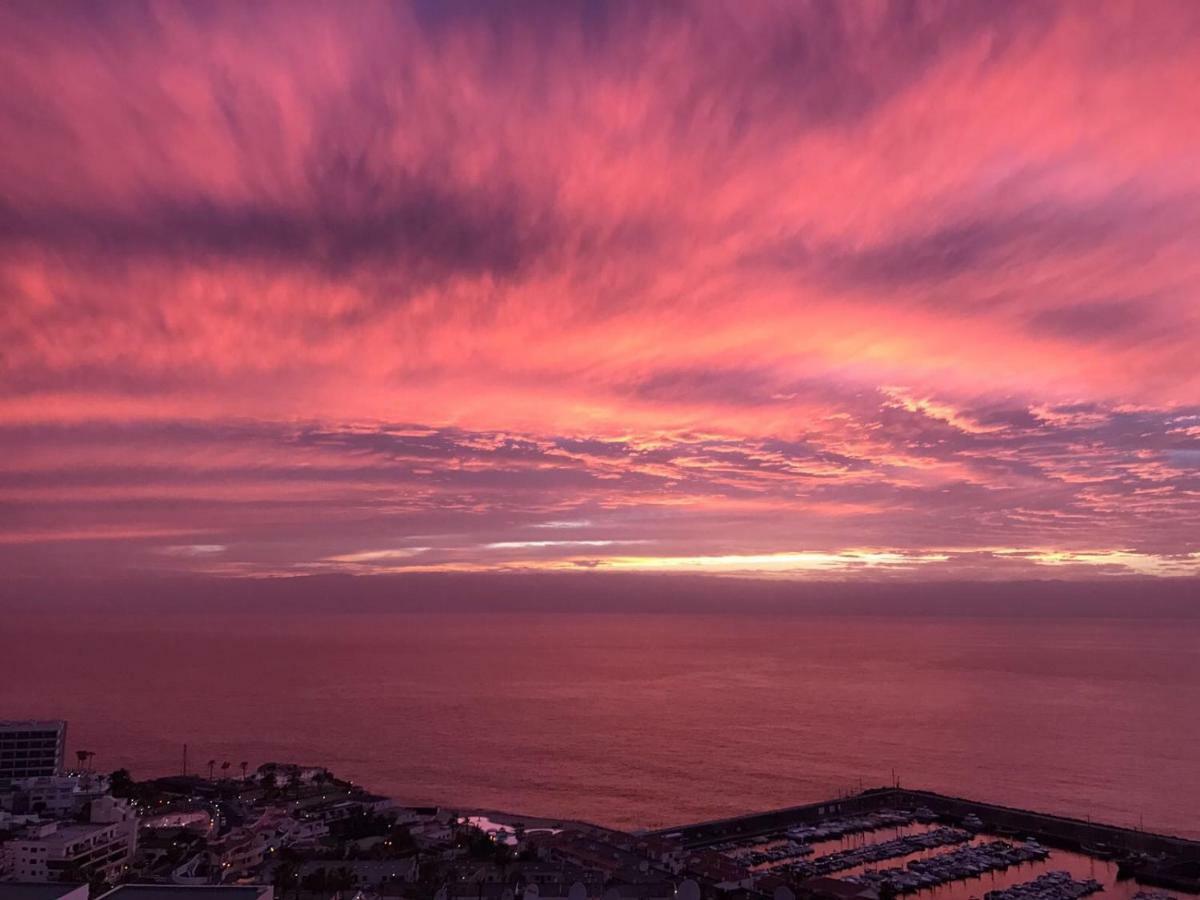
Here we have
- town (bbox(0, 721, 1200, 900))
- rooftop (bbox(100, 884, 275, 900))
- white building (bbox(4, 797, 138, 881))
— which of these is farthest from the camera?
white building (bbox(4, 797, 138, 881))

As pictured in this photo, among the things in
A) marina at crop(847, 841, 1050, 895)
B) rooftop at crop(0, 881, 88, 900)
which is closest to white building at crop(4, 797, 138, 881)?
rooftop at crop(0, 881, 88, 900)

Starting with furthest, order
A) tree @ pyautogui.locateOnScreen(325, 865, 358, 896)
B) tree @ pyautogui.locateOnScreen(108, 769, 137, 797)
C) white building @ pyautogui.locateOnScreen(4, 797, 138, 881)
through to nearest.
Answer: tree @ pyautogui.locateOnScreen(108, 769, 137, 797), white building @ pyautogui.locateOnScreen(4, 797, 138, 881), tree @ pyautogui.locateOnScreen(325, 865, 358, 896)

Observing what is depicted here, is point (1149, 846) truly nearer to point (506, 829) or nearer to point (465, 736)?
point (506, 829)

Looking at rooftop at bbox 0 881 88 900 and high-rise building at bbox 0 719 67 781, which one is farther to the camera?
high-rise building at bbox 0 719 67 781

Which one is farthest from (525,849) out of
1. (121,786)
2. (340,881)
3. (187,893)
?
(121,786)

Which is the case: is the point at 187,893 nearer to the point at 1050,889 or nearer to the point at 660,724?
the point at 1050,889

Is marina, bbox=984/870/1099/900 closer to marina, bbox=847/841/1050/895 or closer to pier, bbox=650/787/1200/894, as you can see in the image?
marina, bbox=847/841/1050/895

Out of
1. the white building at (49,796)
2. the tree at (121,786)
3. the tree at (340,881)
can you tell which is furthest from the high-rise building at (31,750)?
the tree at (340,881)
